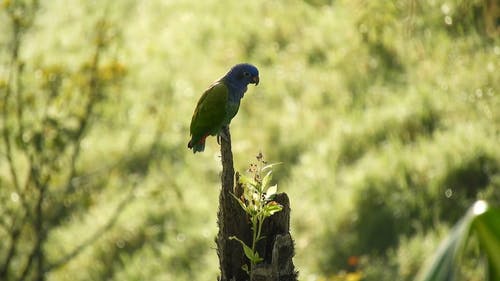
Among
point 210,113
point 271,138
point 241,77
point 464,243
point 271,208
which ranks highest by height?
point 271,138

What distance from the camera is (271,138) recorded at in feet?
29.0

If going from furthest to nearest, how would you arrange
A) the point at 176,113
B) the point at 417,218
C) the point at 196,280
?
the point at 176,113 → the point at 196,280 → the point at 417,218

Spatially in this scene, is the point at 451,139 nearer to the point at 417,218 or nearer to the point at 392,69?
the point at 417,218

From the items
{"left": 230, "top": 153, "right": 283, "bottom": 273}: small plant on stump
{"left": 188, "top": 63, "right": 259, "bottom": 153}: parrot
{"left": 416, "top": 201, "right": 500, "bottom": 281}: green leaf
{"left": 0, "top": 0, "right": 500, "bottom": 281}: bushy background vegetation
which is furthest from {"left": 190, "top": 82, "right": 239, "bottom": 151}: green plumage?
{"left": 416, "top": 201, "right": 500, "bottom": 281}: green leaf

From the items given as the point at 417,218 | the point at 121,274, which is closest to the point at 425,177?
the point at 417,218

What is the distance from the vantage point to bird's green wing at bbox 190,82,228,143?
343 cm

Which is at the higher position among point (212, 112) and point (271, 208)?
point (212, 112)

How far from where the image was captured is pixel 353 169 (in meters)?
7.69

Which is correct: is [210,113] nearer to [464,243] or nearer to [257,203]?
[257,203]

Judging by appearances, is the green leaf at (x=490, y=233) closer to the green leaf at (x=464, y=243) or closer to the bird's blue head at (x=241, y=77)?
the green leaf at (x=464, y=243)

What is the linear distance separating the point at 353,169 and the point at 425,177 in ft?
2.96

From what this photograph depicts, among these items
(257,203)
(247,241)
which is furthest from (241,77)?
(257,203)

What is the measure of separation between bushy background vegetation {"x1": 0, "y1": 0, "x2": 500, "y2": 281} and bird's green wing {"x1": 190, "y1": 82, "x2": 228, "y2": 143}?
1280 mm

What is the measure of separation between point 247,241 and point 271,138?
6.03 meters
